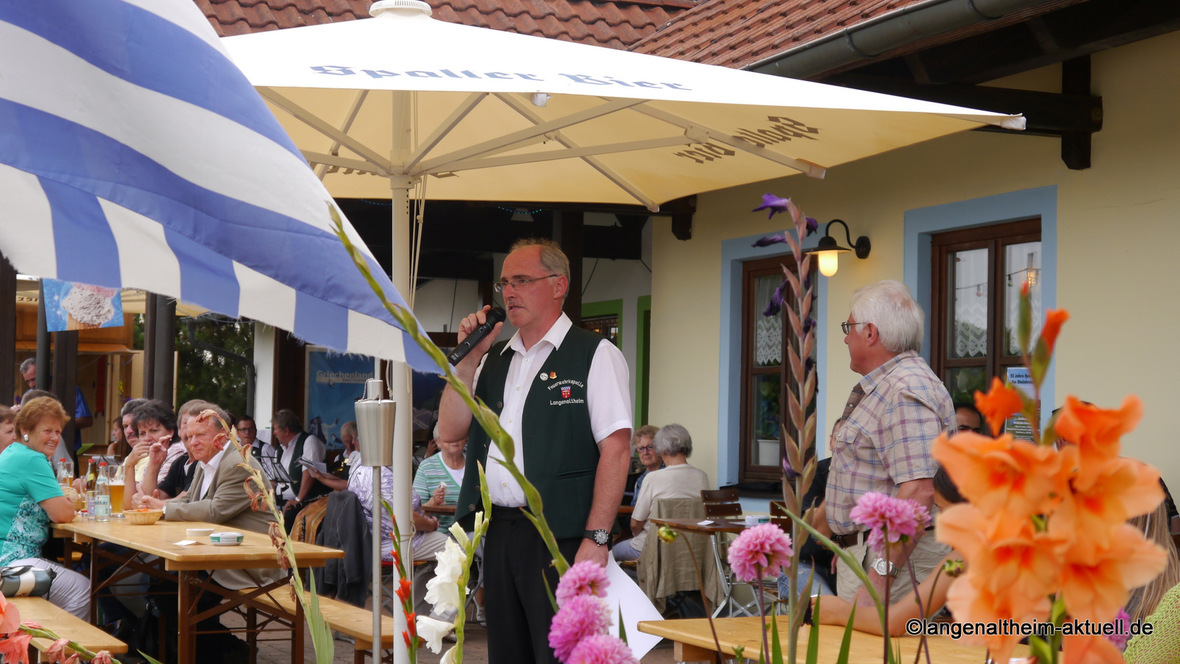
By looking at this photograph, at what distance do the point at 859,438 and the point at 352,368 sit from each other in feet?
45.7

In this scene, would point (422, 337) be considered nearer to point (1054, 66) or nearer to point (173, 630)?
point (1054, 66)

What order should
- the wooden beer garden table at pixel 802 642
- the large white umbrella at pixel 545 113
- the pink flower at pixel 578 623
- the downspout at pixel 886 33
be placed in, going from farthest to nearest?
the downspout at pixel 886 33
the large white umbrella at pixel 545 113
the wooden beer garden table at pixel 802 642
the pink flower at pixel 578 623

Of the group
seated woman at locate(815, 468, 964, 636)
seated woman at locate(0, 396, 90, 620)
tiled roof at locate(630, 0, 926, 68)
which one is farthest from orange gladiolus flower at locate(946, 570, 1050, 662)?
seated woman at locate(0, 396, 90, 620)

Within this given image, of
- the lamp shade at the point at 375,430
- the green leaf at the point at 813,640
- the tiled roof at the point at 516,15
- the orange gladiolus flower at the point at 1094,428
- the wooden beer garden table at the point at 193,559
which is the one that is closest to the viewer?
the orange gladiolus flower at the point at 1094,428

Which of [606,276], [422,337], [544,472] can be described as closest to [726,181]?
[544,472]

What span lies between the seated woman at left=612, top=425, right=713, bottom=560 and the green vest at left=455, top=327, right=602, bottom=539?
160 inches

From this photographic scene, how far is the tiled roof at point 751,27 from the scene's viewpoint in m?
5.76

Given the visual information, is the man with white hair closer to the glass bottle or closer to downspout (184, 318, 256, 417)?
the glass bottle

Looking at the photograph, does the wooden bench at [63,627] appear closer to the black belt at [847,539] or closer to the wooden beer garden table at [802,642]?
the wooden beer garden table at [802,642]

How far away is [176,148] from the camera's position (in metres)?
1.16

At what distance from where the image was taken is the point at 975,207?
6.05m

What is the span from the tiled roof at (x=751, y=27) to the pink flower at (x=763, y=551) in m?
4.26

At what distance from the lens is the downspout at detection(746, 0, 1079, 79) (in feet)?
14.7

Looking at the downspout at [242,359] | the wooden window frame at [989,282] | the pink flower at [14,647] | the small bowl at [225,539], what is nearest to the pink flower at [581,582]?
the pink flower at [14,647]
